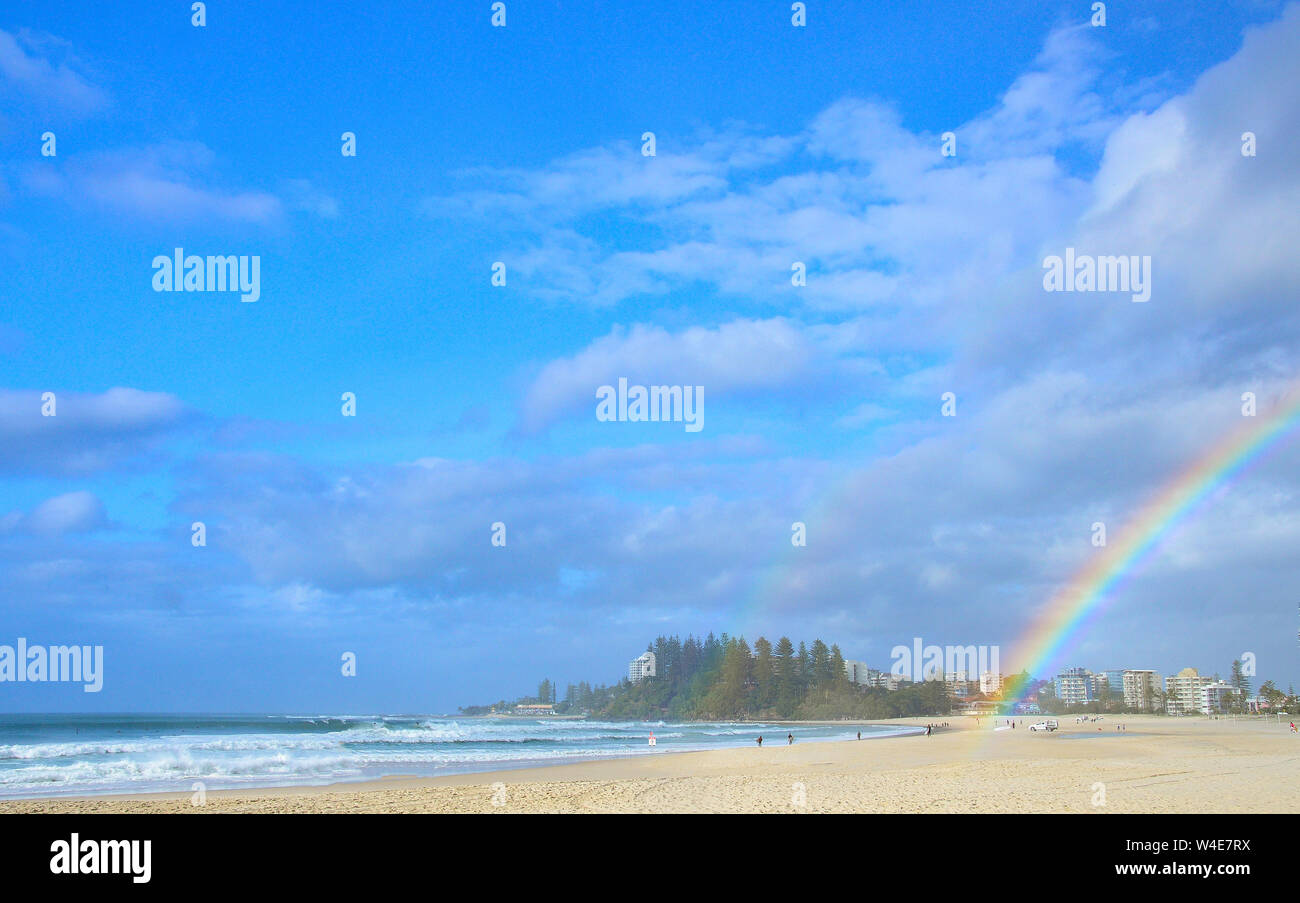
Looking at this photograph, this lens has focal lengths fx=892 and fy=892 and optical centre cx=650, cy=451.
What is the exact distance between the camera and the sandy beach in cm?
1947

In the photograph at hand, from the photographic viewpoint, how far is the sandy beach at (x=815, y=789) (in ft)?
63.9

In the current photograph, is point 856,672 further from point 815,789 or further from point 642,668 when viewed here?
point 815,789

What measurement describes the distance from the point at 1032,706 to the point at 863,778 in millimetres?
179993

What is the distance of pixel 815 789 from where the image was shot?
24.0 meters

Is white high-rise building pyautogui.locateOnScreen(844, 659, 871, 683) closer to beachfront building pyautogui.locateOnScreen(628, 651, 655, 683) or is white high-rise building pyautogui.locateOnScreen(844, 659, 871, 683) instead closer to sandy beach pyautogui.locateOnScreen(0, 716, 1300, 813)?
beachfront building pyautogui.locateOnScreen(628, 651, 655, 683)

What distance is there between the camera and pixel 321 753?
46250mm

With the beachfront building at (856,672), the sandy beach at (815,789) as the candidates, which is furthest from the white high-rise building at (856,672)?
the sandy beach at (815,789)

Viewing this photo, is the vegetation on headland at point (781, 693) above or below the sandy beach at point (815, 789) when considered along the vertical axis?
below

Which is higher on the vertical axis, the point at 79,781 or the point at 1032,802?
the point at 1032,802

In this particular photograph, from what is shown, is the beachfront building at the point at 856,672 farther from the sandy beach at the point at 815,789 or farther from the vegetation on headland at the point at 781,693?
the sandy beach at the point at 815,789

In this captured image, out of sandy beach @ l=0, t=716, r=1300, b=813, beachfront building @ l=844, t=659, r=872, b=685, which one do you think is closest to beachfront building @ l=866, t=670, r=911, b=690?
beachfront building @ l=844, t=659, r=872, b=685

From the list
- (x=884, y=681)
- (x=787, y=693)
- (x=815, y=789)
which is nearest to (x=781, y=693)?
(x=787, y=693)
